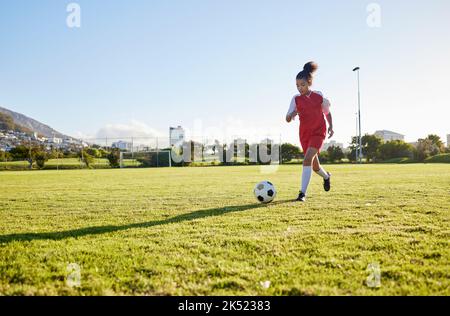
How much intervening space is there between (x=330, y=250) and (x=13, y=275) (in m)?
2.56

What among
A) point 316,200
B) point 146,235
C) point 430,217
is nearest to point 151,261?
point 146,235

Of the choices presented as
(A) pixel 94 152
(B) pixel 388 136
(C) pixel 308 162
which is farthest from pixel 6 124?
(C) pixel 308 162

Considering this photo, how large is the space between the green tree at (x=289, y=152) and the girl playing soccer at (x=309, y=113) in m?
37.6

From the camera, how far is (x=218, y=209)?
5285 mm

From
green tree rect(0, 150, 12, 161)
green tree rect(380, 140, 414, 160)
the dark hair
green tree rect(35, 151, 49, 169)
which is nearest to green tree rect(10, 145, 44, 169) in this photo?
green tree rect(35, 151, 49, 169)

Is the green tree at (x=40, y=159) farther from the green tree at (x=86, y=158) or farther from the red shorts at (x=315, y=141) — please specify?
the red shorts at (x=315, y=141)

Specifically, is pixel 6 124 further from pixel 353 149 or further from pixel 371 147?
pixel 371 147

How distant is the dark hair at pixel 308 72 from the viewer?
5809 mm

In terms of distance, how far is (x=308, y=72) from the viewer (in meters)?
5.84

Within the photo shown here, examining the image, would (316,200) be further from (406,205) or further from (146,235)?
(146,235)

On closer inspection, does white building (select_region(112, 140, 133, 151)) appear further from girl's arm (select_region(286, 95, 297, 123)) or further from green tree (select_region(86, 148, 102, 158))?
girl's arm (select_region(286, 95, 297, 123))

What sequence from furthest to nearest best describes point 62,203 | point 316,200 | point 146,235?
point 62,203 < point 316,200 < point 146,235

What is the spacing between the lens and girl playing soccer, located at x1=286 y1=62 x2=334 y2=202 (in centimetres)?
586
